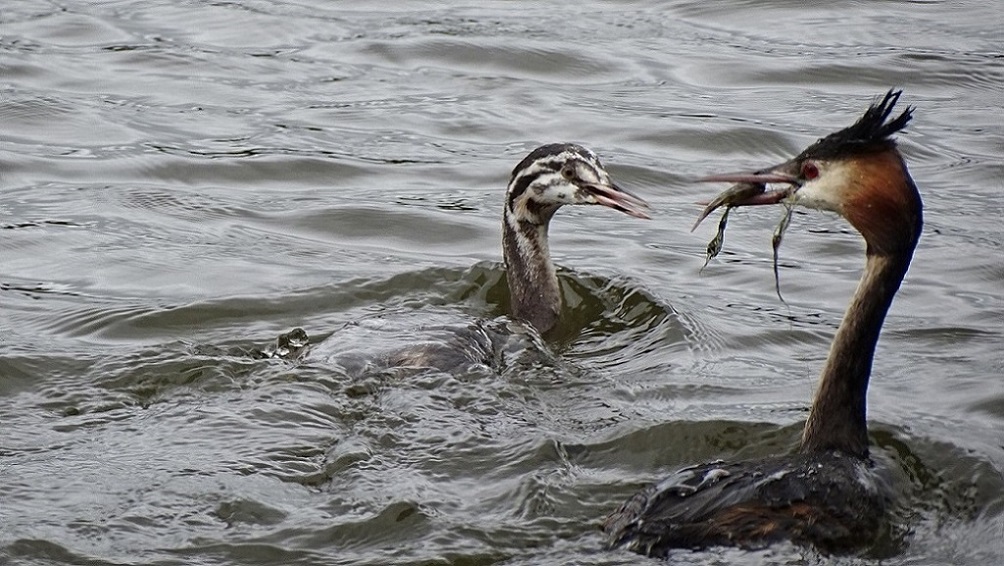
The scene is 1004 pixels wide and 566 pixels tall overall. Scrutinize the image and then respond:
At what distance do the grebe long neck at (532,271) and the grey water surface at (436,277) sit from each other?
0.58ft

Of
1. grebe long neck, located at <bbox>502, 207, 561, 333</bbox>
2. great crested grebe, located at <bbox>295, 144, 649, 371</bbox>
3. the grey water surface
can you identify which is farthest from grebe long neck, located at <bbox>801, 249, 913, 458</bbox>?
grebe long neck, located at <bbox>502, 207, 561, 333</bbox>

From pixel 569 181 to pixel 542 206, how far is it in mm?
247

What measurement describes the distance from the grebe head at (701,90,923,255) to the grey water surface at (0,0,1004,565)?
110cm

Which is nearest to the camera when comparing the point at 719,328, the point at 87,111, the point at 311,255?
the point at 719,328

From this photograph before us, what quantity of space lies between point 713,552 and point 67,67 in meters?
9.46

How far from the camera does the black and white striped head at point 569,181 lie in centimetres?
866

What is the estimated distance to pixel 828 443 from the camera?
6.48 meters

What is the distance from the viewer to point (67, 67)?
13688 millimetres

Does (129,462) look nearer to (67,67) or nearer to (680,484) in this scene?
(680,484)

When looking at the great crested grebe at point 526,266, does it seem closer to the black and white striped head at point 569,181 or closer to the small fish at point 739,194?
the black and white striped head at point 569,181

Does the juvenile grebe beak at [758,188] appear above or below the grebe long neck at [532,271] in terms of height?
above

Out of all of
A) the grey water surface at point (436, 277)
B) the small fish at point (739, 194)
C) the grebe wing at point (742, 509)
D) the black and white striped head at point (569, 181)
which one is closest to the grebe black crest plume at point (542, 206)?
the black and white striped head at point (569, 181)

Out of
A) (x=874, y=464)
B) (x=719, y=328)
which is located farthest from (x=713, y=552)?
(x=719, y=328)

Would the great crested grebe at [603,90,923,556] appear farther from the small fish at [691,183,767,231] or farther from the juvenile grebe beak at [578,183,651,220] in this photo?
the juvenile grebe beak at [578,183,651,220]
